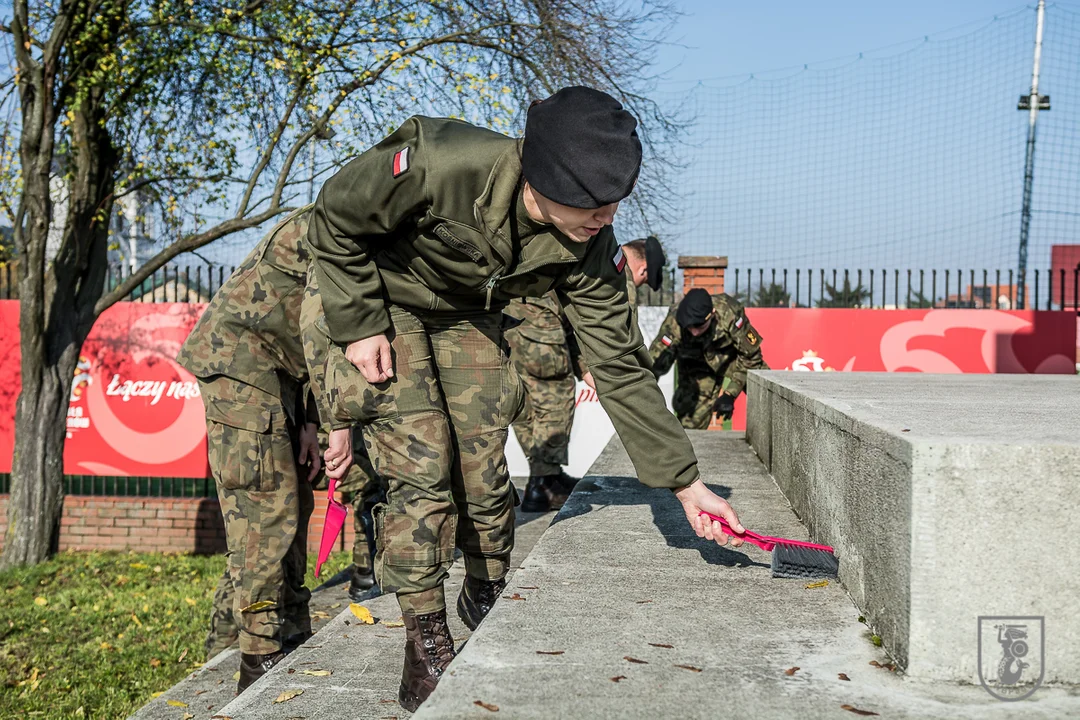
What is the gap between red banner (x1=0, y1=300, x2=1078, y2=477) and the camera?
1002 cm

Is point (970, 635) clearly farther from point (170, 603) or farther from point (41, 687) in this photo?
point (170, 603)

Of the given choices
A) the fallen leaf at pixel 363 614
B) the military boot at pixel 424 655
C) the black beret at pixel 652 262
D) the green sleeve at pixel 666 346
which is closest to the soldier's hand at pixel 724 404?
the green sleeve at pixel 666 346

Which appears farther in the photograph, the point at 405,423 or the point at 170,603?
the point at 170,603

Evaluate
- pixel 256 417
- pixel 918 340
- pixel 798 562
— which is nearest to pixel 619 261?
pixel 798 562

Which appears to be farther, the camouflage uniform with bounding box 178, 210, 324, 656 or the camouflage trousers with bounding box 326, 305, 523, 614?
the camouflage uniform with bounding box 178, 210, 324, 656

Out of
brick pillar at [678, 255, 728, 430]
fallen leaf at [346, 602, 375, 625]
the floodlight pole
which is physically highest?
the floodlight pole

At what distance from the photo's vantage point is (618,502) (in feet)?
13.8

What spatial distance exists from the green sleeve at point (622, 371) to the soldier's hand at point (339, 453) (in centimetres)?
83

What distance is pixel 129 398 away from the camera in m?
10.1

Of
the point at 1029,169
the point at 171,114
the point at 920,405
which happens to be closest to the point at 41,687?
the point at 920,405

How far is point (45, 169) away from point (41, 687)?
5.46 metres

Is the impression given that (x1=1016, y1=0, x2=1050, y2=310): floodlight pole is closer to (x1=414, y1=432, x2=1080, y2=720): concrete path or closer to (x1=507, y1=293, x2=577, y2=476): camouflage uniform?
(x1=507, y1=293, x2=577, y2=476): camouflage uniform

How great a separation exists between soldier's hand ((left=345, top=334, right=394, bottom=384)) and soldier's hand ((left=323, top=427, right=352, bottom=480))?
397 millimetres

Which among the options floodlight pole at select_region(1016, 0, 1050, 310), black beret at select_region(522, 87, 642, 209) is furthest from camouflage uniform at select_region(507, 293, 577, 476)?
floodlight pole at select_region(1016, 0, 1050, 310)
